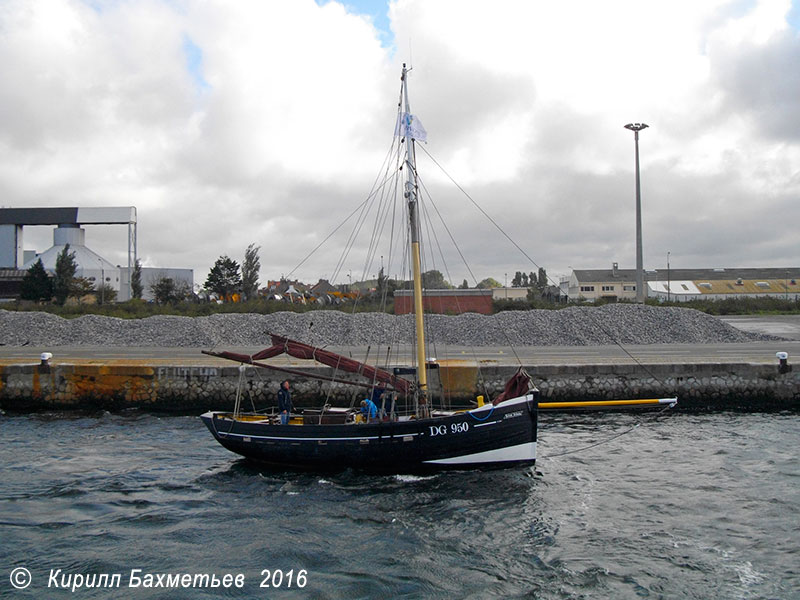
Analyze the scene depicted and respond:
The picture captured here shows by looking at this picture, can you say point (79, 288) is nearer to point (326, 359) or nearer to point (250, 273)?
point (250, 273)

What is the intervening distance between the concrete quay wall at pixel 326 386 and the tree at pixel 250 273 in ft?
154

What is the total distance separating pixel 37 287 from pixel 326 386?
56096mm

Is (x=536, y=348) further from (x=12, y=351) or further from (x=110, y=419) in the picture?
(x=12, y=351)

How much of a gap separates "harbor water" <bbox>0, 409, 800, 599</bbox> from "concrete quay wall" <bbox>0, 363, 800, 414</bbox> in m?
5.50

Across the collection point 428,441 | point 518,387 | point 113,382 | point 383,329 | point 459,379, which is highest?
point 383,329

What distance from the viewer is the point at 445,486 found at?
1656cm

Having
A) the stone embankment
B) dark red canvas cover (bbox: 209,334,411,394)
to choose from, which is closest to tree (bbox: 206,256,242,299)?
the stone embankment

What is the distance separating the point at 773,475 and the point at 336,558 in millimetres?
11751

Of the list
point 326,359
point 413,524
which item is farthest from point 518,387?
point 326,359

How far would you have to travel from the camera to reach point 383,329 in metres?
44.8

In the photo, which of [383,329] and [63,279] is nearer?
[383,329]

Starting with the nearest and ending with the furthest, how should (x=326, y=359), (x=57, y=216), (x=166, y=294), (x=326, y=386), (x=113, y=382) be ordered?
(x=326, y=359)
(x=113, y=382)
(x=326, y=386)
(x=166, y=294)
(x=57, y=216)

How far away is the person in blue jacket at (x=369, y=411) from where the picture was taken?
18156 millimetres

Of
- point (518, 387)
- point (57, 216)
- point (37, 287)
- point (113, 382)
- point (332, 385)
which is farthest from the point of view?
point (57, 216)
